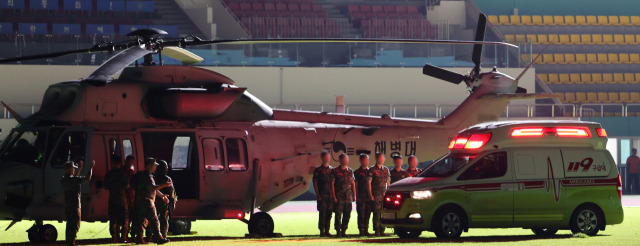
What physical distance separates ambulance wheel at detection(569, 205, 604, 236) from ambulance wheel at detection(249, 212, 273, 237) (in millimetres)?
4949

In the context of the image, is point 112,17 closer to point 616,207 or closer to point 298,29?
point 298,29

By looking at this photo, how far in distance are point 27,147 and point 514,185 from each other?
7532mm

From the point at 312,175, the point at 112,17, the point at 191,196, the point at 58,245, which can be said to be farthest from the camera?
the point at 112,17

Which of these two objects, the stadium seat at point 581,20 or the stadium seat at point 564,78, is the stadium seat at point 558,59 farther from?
the stadium seat at point 581,20

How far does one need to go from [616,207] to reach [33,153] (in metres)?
9.17

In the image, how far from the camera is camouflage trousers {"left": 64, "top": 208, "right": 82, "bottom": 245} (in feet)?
50.4

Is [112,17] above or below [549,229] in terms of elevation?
above

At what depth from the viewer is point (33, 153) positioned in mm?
16484

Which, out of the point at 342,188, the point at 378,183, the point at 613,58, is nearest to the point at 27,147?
the point at 342,188

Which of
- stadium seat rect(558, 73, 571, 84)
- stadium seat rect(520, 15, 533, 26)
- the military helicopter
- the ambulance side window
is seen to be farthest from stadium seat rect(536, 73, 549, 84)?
the ambulance side window

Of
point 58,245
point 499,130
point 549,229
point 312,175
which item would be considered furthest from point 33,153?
point 549,229

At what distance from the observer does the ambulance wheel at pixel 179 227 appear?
19.3 metres

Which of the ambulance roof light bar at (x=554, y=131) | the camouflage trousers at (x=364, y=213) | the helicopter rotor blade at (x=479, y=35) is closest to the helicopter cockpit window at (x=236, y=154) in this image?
the camouflage trousers at (x=364, y=213)

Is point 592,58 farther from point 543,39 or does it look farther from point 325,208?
point 325,208
